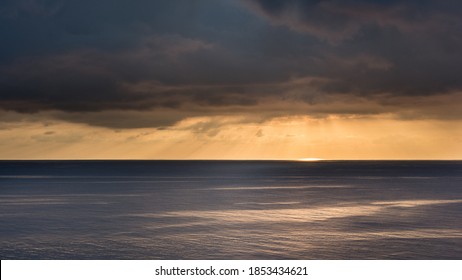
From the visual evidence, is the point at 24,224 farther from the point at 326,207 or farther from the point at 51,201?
the point at 326,207

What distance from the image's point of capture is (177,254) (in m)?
39.9

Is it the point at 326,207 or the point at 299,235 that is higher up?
the point at 326,207

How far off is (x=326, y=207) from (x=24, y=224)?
37.7m

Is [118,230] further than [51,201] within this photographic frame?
No

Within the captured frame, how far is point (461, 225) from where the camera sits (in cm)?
5450
